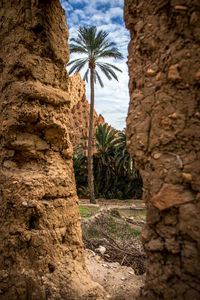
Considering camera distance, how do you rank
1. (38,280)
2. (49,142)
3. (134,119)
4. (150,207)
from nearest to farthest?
(150,207) → (134,119) → (38,280) → (49,142)

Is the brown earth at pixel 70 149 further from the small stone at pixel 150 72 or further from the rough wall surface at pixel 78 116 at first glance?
the rough wall surface at pixel 78 116

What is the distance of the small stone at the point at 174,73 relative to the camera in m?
1.33

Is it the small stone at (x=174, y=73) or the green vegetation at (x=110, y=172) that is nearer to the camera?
the small stone at (x=174, y=73)

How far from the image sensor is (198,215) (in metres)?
1.20

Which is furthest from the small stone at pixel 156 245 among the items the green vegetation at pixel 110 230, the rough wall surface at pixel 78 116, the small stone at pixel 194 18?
the rough wall surface at pixel 78 116

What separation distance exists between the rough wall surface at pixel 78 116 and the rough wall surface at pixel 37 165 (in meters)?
14.1

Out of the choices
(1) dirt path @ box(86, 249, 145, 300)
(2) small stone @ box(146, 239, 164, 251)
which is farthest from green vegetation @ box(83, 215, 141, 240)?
(2) small stone @ box(146, 239, 164, 251)

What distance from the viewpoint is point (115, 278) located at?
3.13 meters

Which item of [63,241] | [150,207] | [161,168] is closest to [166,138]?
[161,168]

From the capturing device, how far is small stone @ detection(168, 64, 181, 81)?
133 cm

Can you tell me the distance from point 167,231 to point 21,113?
1634 mm

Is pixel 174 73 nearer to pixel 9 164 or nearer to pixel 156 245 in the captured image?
pixel 156 245

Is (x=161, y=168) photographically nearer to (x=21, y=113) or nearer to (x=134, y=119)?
(x=134, y=119)

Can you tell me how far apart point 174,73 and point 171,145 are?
0.43 m
